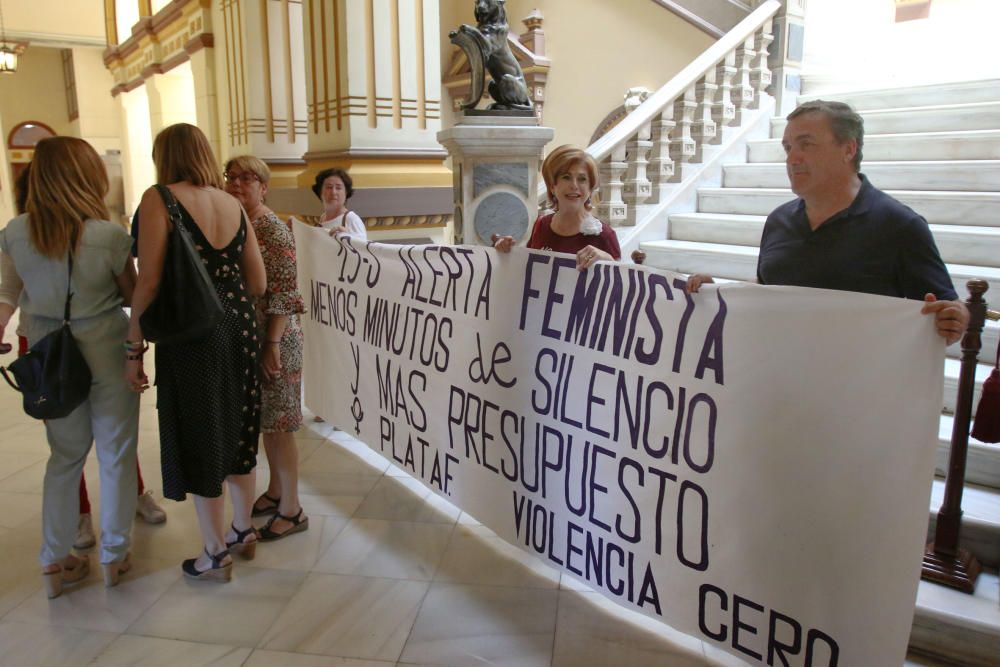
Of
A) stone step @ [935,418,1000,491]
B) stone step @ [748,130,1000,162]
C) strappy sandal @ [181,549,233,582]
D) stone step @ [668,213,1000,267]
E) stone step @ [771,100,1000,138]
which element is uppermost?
stone step @ [771,100,1000,138]

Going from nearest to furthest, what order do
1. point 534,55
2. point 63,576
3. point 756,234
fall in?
point 63,576 < point 756,234 < point 534,55

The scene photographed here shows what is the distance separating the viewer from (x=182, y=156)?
2.27 m

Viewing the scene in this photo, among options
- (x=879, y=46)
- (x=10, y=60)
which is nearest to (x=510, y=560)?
(x=879, y=46)

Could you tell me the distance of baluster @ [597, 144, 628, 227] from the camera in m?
4.93

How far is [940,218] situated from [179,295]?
4.01 metres

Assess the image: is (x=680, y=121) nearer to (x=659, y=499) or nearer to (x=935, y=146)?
(x=935, y=146)

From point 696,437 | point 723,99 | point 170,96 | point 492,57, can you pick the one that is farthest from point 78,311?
point 170,96

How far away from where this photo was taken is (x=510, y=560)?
8.93 feet

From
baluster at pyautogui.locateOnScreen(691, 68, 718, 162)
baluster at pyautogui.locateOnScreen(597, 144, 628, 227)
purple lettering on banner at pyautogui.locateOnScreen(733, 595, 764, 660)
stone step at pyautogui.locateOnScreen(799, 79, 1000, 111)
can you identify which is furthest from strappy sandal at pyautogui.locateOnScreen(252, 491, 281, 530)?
stone step at pyautogui.locateOnScreen(799, 79, 1000, 111)

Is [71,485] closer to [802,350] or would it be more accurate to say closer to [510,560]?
[510,560]

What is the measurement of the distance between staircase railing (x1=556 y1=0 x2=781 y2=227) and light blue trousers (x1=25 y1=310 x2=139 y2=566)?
10.4 feet

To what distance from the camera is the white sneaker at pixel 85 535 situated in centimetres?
280

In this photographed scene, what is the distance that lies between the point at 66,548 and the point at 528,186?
299cm

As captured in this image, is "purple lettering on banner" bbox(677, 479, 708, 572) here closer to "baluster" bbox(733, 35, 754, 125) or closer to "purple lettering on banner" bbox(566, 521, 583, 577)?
"purple lettering on banner" bbox(566, 521, 583, 577)
